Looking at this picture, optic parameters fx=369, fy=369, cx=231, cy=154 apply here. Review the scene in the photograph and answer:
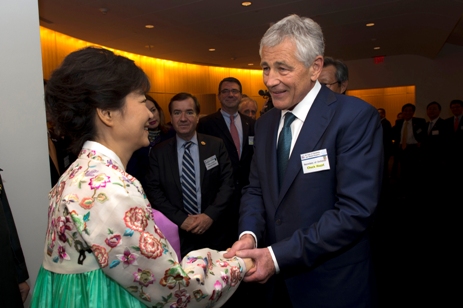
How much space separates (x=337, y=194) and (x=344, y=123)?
0.29m

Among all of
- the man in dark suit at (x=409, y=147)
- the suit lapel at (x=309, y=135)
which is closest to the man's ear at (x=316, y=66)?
the suit lapel at (x=309, y=135)

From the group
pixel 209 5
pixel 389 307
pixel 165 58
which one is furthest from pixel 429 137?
pixel 165 58

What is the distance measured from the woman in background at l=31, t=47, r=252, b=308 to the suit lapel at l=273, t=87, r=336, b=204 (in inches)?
17.9

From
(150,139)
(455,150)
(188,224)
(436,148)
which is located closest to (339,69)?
(188,224)

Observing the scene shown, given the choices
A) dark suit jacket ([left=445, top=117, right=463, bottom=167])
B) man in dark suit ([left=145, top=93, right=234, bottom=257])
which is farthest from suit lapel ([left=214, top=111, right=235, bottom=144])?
dark suit jacket ([left=445, top=117, right=463, bottom=167])

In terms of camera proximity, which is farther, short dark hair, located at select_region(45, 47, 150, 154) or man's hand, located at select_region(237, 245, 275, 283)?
man's hand, located at select_region(237, 245, 275, 283)

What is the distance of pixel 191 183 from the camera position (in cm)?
310

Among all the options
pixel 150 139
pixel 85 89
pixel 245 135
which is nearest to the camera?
pixel 85 89

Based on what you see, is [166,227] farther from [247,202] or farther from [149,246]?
[247,202]

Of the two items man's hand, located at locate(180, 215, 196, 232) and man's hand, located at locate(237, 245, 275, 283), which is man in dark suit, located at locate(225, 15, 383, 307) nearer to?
man's hand, located at locate(237, 245, 275, 283)

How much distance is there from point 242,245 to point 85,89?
902 mm

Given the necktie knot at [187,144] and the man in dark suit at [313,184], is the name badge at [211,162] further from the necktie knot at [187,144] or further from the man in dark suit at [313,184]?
the man in dark suit at [313,184]

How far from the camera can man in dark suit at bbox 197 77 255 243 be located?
4.05m

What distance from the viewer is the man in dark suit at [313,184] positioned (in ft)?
4.82
